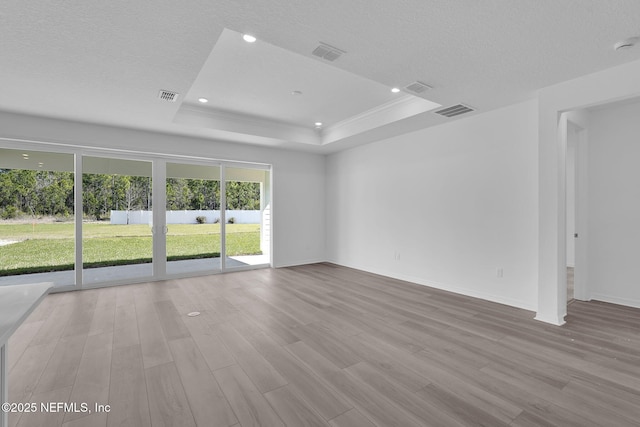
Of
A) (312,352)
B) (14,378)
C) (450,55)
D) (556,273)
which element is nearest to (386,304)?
(312,352)

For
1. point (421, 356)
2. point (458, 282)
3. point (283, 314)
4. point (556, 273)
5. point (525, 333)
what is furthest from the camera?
point (458, 282)

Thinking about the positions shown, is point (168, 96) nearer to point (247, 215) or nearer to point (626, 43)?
point (247, 215)

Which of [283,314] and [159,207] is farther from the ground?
[159,207]

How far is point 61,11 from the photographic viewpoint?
2.08 metres

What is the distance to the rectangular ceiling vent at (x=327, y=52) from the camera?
254cm

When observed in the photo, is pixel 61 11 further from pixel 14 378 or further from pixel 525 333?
pixel 525 333

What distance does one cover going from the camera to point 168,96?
11.9ft

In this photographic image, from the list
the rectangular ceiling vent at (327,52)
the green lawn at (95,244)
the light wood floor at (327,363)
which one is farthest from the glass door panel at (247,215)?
the rectangular ceiling vent at (327,52)

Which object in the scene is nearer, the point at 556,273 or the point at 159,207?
the point at 556,273

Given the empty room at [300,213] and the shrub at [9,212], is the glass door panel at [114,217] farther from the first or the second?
the shrub at [9,212]

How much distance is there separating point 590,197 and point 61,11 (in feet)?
21.0

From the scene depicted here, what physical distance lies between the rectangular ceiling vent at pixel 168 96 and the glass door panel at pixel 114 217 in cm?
224

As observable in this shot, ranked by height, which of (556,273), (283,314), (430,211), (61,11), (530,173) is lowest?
(283,314)

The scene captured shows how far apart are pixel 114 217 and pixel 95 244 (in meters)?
0.55
